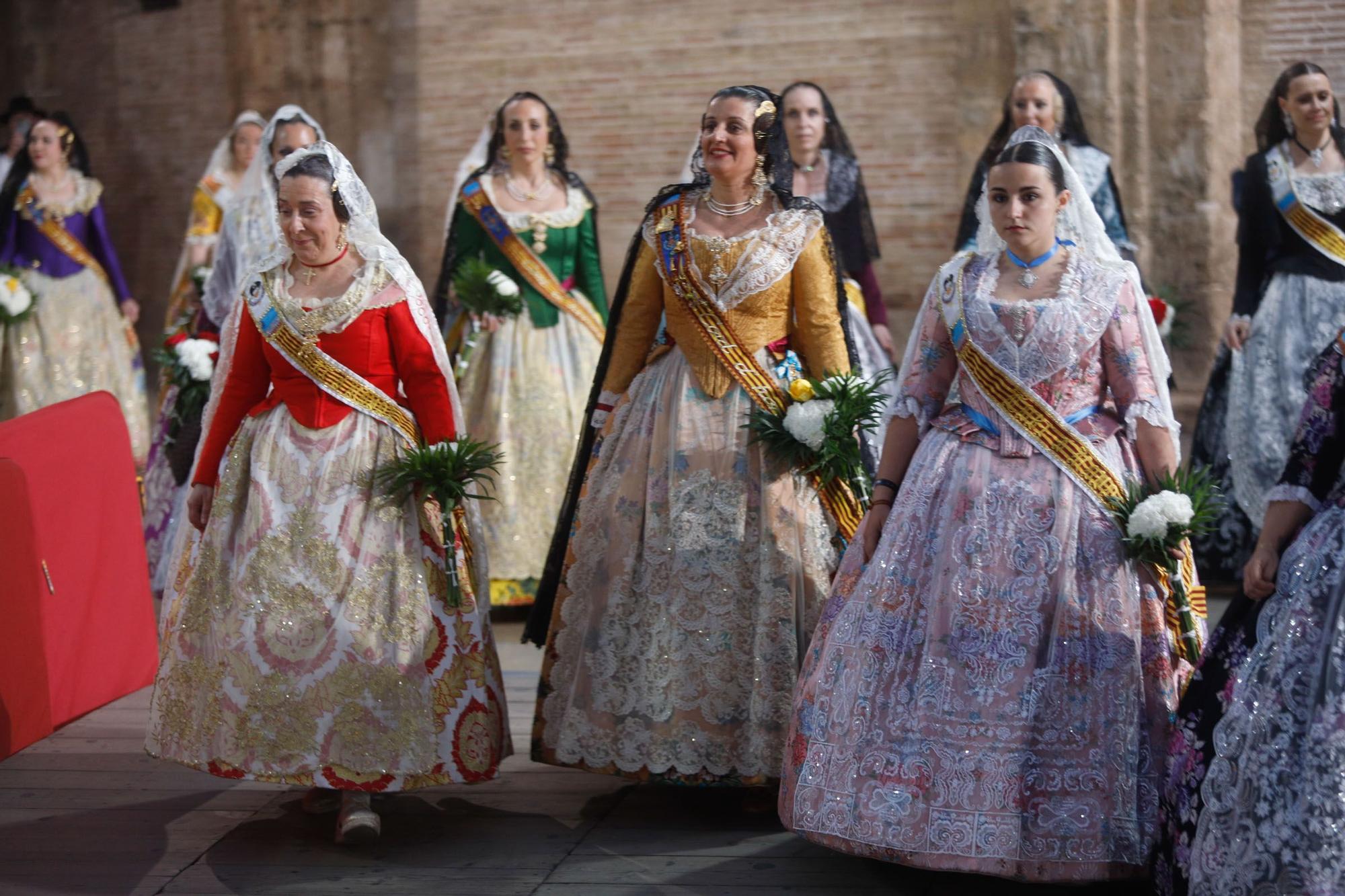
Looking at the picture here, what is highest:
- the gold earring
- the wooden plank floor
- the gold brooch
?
the gold earring

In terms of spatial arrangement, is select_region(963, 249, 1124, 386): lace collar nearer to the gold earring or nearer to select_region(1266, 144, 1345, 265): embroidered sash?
the gold earring

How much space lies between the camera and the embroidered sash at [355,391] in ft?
14.7

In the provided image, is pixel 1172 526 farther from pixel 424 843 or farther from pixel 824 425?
pixel 424 843

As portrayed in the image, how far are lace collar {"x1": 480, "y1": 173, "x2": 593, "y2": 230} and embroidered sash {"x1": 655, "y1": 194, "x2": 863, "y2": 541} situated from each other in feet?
7.85

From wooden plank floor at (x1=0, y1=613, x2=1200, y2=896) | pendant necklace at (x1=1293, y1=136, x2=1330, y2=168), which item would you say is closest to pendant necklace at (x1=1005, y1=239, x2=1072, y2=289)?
wooden plank floor at (x1=0, y1=613, x2=1200, y2=896)

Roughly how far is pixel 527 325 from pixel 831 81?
10.2ft

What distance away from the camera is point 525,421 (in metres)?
7.05

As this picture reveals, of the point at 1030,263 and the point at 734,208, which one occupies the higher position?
the point at 734,208

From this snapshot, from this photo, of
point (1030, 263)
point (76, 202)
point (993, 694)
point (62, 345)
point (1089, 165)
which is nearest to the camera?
point (993, 694)

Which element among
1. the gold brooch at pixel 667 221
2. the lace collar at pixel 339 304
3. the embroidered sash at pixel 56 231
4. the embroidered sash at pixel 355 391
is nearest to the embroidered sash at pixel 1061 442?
the gold brooch at pixel 667 221

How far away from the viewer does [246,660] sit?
436 centimetres

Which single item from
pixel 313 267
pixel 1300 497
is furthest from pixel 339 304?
pixel 1300 497

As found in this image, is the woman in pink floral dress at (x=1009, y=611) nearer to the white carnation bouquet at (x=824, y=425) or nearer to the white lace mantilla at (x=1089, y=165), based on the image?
the white carnation bouquet at (x=824, y=425)

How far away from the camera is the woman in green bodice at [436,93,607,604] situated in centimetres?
702
